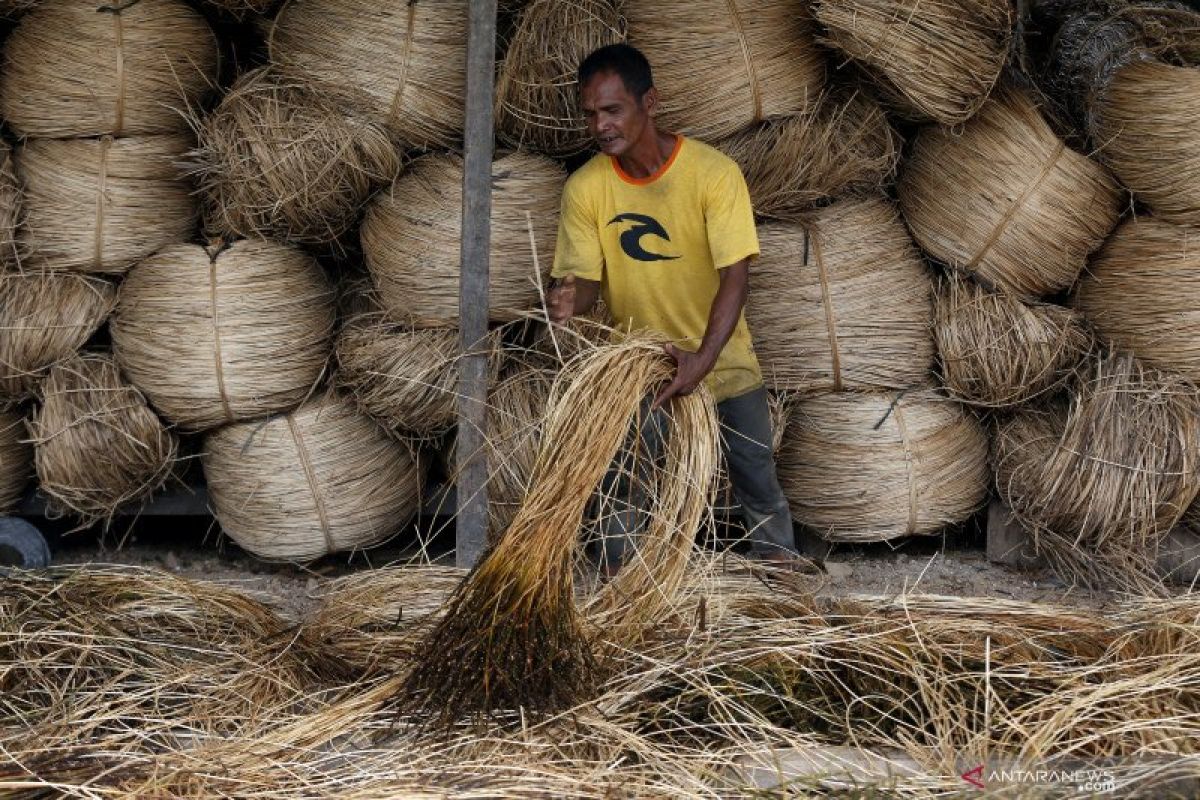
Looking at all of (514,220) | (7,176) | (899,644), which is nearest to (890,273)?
(514,220)

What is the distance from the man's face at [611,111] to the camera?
4.30 meters

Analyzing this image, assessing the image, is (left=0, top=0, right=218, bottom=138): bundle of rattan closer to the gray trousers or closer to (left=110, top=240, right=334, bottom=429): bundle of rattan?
(left=110, top=240, right=334, bottom=429): bundle of rattan

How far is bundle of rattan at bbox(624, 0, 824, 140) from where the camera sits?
4840 mm

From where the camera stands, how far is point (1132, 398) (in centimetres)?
492

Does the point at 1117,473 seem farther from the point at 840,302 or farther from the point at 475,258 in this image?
the point at 475,258

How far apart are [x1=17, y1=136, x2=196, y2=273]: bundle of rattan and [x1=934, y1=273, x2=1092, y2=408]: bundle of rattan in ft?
8.33

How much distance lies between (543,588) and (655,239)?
4.50 feet

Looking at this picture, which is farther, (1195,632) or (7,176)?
(7,176)

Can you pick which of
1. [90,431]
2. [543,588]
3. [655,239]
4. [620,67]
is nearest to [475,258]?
[655,239]

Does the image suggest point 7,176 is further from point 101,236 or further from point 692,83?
point 692,83

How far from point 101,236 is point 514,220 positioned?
134cm

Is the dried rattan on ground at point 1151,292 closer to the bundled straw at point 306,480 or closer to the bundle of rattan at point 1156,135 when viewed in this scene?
the bundle of rattan at point 1156,135

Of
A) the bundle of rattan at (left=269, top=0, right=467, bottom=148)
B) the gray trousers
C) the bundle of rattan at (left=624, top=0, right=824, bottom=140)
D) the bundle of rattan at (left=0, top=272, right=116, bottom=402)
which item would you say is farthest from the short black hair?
the bundle of rattan at (left=0, top=272, right=116, bottom=402)

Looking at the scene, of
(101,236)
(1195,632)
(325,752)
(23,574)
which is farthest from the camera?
(101,236)
